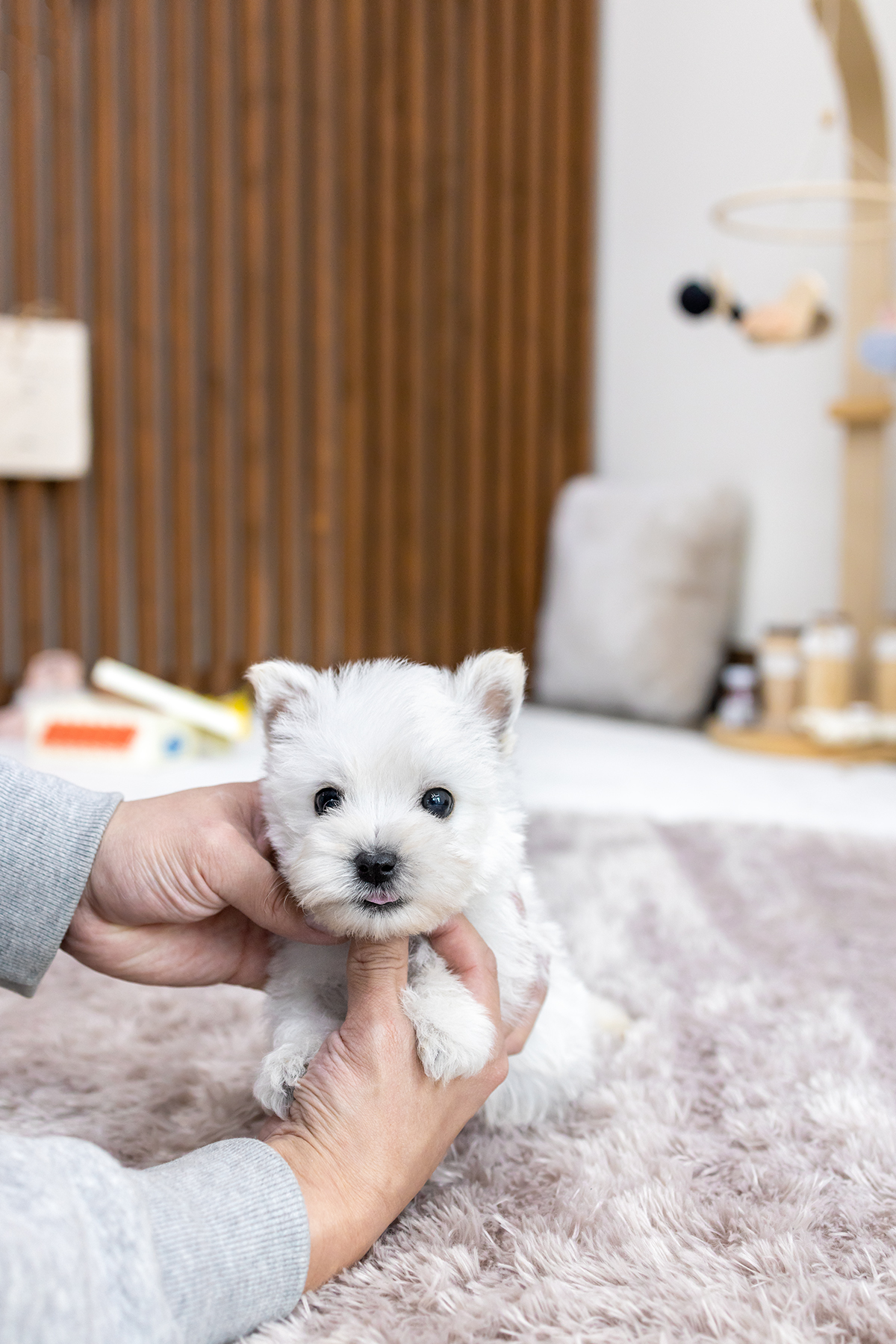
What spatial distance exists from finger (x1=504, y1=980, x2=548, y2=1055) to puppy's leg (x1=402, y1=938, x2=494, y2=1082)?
0.07 m

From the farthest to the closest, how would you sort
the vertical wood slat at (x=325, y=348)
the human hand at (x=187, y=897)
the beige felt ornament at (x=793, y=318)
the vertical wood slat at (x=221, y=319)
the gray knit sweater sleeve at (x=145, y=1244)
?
1. the vertical wood slat at (x=325, y=348)
2. the vertical wood slat at (x=221, y=319)
3. the beige felt ornament at (x=793, y=318)
4. the human hand at (x=187, y=897)
5. the gray knit sweater sleeve at (x=145, y=1244)

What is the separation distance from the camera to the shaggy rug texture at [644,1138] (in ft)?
2.21

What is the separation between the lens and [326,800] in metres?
0.71

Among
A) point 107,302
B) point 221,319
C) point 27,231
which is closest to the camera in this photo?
point 27,231

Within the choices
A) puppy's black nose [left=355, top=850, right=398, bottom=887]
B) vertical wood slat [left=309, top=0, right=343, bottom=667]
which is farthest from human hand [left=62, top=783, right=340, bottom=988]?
vertical wood slat [left=309, top=0, right=343, bottom=667]

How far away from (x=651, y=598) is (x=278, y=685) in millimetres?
2464

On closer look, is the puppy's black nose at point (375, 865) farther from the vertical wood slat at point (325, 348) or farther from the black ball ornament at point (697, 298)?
the vertical wood slat at point (325, 348)

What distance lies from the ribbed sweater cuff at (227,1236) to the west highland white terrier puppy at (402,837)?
7 centimetres

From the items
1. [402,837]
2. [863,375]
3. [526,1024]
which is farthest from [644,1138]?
[863,375]

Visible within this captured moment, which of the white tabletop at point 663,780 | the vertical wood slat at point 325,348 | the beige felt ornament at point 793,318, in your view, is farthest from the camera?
the vertical wood slat at point 325,348

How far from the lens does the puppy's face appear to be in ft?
2.19

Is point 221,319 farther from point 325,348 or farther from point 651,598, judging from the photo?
point 651,598

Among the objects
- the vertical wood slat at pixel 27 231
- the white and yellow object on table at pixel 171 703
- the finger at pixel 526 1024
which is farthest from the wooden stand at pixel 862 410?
the finger at pixel 526 1024

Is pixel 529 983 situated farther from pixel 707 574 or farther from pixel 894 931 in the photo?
pixel 707 574
